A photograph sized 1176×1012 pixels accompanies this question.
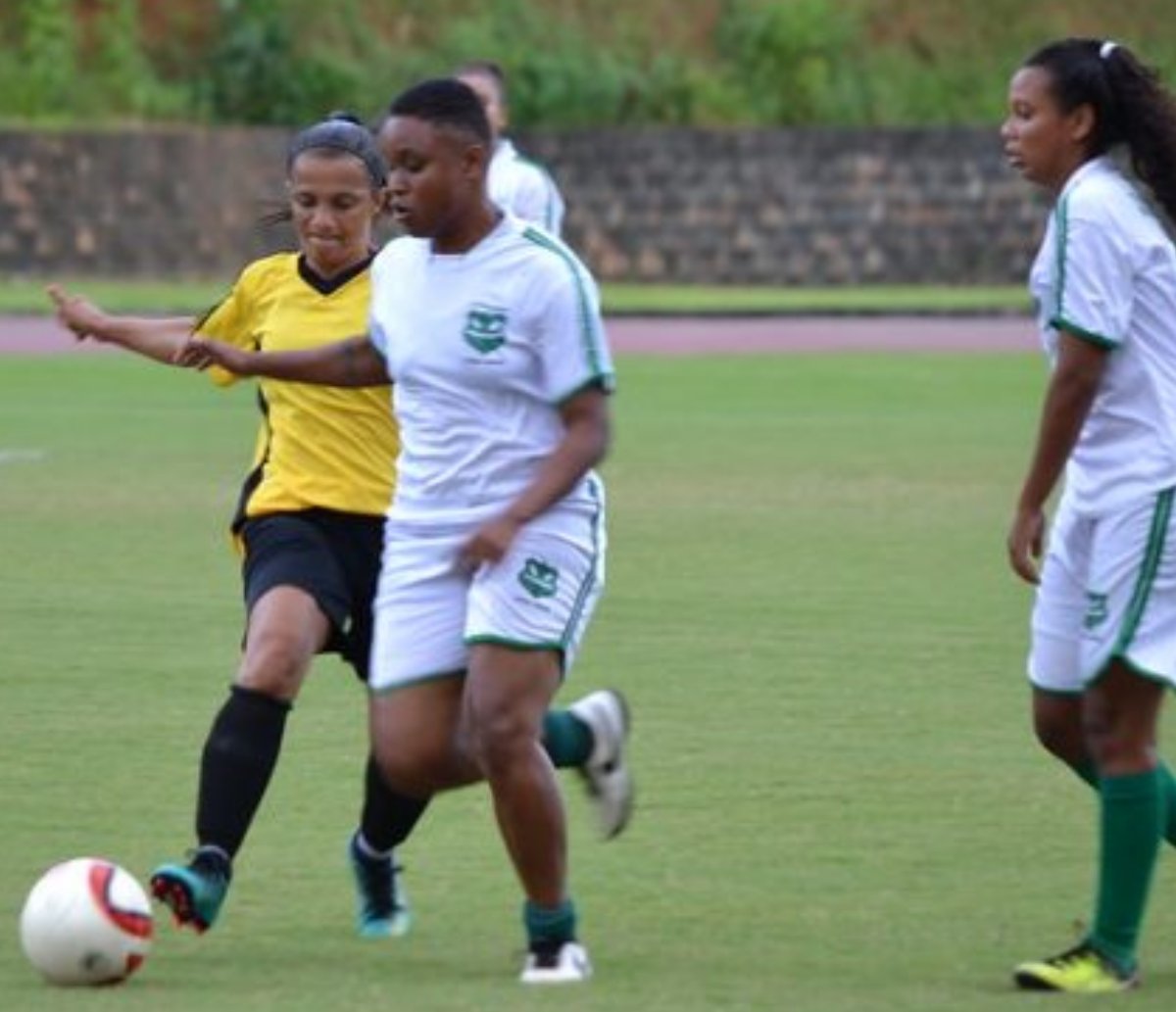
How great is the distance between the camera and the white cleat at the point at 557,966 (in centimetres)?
782

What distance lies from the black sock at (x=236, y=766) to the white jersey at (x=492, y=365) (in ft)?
2.43

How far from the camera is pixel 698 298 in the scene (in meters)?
41.6

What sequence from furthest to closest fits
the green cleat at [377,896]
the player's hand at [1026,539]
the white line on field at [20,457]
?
the white line on field at [20,457] < the green cleat at [377,896] < the player's hand at [1026,539]

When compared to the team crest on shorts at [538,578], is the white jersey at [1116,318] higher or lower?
higher

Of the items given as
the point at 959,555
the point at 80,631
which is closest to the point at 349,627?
the point at 80,631

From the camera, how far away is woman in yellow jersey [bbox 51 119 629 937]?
843cm

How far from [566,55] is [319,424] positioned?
38.9 metres

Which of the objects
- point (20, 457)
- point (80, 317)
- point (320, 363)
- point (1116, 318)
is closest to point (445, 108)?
point (320, 363)

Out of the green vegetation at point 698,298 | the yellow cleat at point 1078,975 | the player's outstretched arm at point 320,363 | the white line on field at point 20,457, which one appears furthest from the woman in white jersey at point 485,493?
the green vegetation at point 698,298

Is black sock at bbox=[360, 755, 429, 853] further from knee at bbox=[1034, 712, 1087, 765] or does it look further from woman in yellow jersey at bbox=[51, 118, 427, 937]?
knee at bbox=[1034, 712, 1087, 765]

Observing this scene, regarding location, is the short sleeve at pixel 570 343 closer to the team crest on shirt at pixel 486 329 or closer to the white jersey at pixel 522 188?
the team crest on shirt at pixel 486 329

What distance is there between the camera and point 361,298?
895 cm

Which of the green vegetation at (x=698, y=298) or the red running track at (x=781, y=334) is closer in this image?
the red running track at (x=781, y=334)

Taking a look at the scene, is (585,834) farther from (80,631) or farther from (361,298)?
(80,631)
